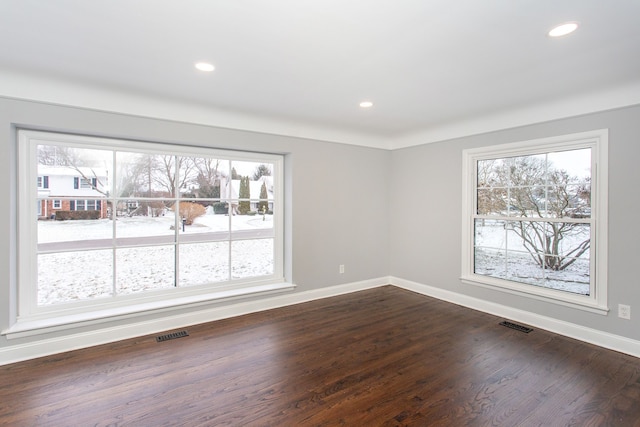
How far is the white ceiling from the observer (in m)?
1.74

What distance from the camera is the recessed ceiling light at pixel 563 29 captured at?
1.85m

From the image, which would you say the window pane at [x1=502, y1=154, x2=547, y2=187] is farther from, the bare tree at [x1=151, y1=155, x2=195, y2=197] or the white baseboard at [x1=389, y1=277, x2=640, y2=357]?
the bare tree at [x1=151, y1=155, x2=195, y2=197]

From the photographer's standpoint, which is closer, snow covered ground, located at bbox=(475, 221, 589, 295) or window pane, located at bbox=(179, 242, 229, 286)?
snow covered ground, located at bbox=(475, 221, 589, 295)

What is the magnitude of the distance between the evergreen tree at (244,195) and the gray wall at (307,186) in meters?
0.43

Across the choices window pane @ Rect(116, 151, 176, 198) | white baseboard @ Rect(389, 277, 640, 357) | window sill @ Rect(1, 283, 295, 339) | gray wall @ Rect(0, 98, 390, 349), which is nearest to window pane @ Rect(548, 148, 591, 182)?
white baseboard @ Rect(389, 277, 640, 357)

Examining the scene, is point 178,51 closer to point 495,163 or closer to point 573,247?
point 495,163

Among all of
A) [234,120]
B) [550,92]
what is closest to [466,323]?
[550,92]

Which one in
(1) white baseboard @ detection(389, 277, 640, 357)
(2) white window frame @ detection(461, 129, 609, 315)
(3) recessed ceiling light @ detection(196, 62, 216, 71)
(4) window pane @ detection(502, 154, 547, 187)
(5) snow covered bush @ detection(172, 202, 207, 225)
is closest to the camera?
(3) recessed ceiling light @ detection(196, 62, 216, 71)

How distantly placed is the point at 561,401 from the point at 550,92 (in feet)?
8.51

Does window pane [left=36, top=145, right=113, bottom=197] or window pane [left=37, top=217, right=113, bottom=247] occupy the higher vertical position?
window pane [left=36, top=145, right=113, bottom=197]

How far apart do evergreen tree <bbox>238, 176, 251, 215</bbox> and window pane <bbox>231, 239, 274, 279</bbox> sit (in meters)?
0.40

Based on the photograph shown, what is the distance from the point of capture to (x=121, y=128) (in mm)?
3062

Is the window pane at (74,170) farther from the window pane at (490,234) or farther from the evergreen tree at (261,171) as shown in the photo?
the window pane at (490,234)

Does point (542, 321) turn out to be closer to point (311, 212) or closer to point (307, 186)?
point (311, 212)
